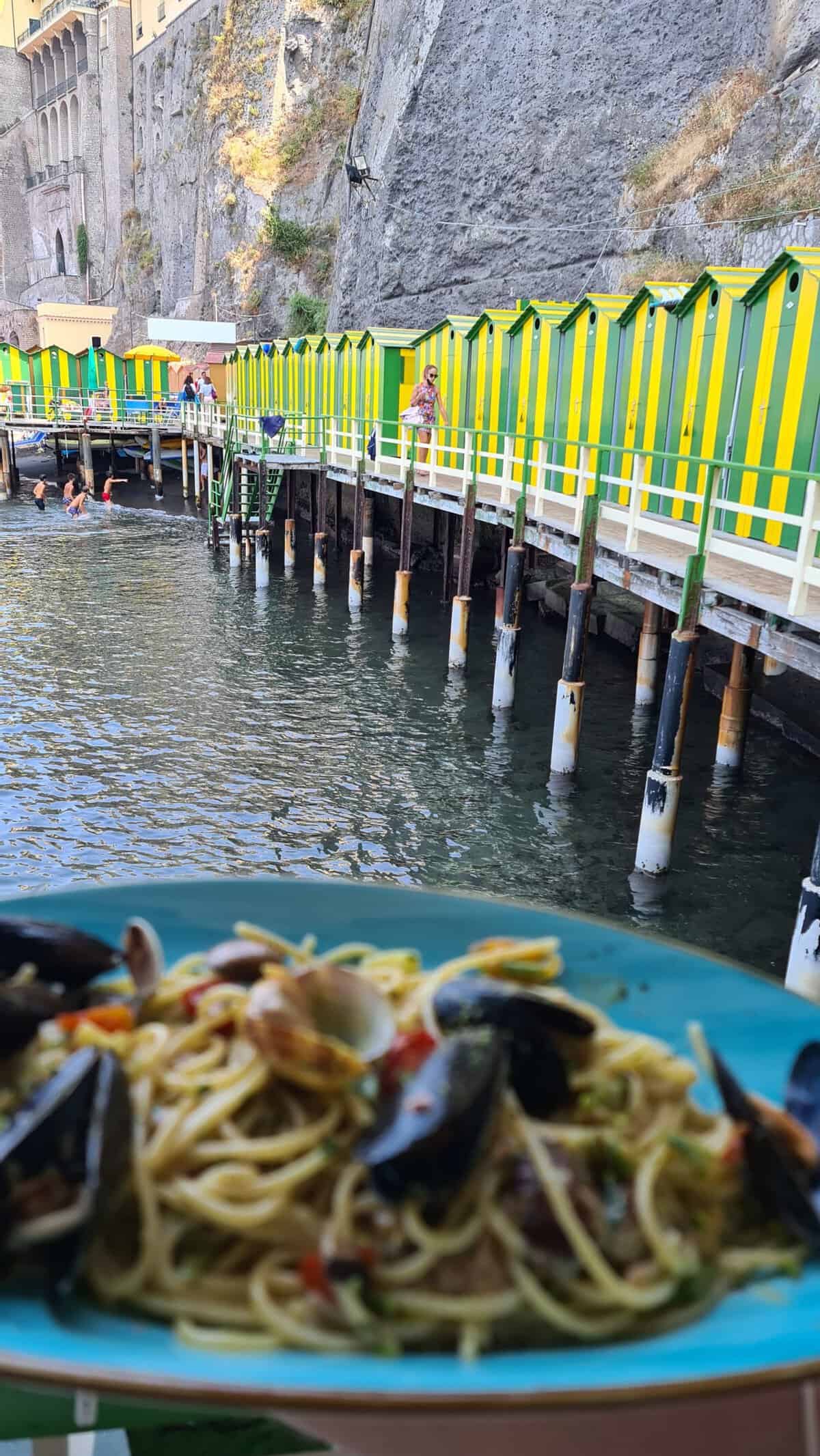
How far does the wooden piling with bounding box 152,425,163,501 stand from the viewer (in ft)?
150

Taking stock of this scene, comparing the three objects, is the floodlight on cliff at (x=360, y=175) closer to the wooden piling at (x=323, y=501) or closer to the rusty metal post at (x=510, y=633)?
the wooden piling at (x=323, y=501)

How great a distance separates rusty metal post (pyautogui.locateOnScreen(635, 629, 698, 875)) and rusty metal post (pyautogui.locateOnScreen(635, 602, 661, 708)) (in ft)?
16.9

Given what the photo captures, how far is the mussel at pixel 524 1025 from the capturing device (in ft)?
7.04

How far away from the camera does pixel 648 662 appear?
1623cm

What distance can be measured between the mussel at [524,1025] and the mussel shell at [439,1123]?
0.10 meters

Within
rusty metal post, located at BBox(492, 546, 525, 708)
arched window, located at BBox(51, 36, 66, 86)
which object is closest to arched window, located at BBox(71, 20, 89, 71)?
arched window, located at BBox(51, 36, 66, 86)

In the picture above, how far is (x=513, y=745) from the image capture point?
1540 centimetres

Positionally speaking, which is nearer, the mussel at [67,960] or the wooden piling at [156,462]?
the mussel at [67,960]

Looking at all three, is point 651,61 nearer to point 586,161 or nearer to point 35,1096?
point 586,161

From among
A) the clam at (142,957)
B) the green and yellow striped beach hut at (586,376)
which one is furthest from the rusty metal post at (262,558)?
the clam at (142,957)

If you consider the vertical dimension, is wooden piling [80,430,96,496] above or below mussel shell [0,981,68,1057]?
below

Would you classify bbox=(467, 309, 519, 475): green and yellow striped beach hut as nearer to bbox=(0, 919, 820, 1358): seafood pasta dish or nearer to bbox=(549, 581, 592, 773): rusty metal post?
bbox=(549, 581, 592, 773): rusty metal post

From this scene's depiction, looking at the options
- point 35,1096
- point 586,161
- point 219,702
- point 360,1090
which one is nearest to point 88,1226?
point 35,1096

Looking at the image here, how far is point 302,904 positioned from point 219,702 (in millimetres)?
14853
